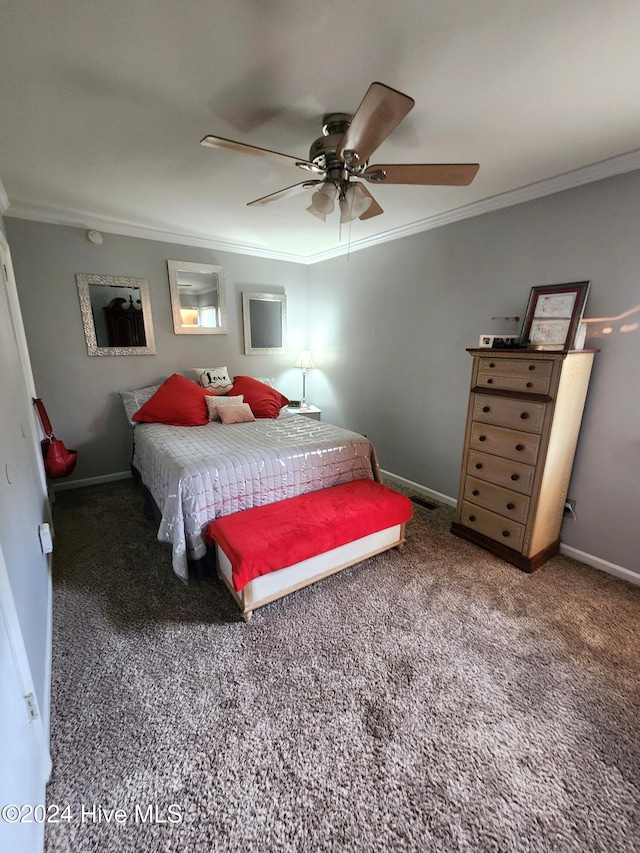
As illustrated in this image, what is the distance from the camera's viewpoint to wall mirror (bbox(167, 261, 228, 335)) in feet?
11.8

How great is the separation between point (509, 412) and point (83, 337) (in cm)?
368

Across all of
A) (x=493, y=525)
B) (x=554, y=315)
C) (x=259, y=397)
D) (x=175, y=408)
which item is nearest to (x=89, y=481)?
(x=175, y=408)

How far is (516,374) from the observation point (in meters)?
2.17

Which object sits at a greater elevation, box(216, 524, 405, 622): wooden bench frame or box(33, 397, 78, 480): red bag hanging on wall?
box(33, 397, 78, 480): red bag hanging on wall

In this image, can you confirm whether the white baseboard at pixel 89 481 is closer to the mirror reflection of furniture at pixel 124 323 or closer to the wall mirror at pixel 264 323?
the mirror reflection of furniture at pixel 124 323

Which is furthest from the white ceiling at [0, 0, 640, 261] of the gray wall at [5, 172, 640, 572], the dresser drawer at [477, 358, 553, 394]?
the dresser drawer at [477, 358, 553, 394]

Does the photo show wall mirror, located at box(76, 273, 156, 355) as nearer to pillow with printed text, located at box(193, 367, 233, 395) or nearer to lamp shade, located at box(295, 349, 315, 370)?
pillow with printed text, located at box(193, 367, 233, 395)

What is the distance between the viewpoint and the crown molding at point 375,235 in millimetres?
2000

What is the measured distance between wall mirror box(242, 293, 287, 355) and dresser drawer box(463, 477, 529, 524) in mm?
2871

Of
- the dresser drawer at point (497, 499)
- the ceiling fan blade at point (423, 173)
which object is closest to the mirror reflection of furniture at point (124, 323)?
the ceiling fan blade at point (423, 173)

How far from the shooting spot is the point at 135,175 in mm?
2207

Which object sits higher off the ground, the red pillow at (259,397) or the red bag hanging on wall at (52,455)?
the red pillow at (259,397)

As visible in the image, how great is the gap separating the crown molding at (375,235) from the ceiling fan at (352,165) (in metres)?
1.03

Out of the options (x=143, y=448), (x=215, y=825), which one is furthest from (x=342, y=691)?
(x=143, y=448)
